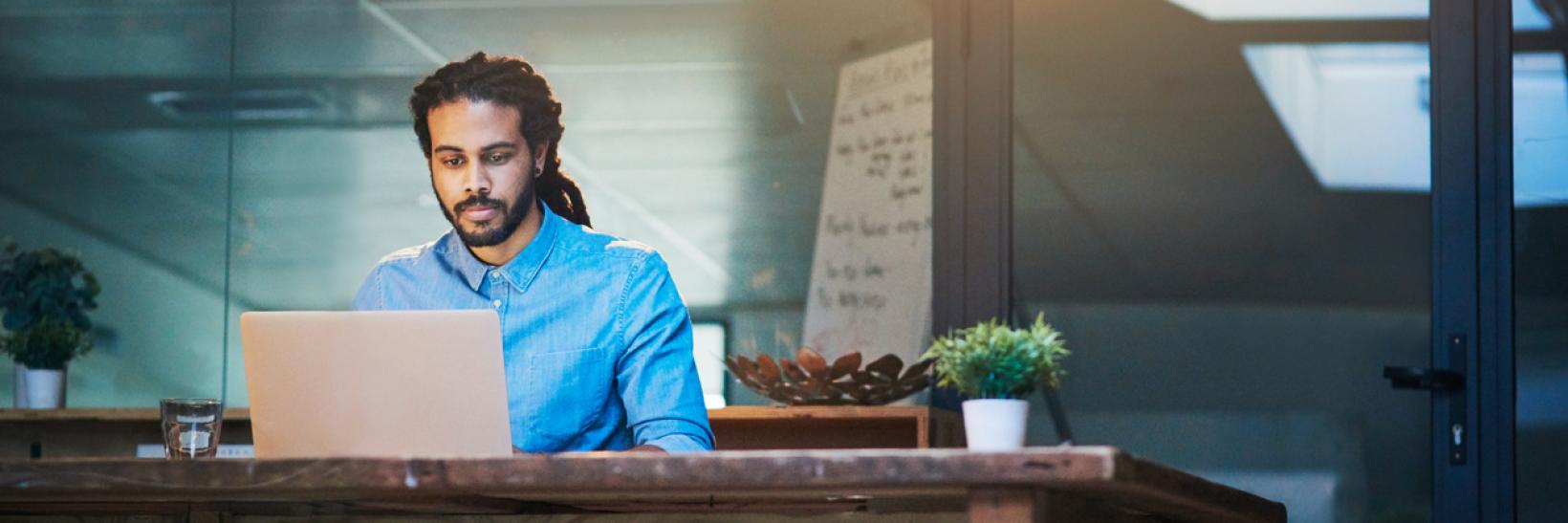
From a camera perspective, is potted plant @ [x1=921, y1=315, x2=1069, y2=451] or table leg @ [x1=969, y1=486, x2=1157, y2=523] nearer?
table leg @ [x1=969, y1=486, x2=1157, y2=523]

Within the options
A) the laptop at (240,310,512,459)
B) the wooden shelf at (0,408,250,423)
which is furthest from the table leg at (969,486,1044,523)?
the wooden shelf at (0,408,250,423)

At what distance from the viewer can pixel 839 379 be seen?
3.32 m

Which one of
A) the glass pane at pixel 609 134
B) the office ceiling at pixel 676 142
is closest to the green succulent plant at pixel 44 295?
the office ceiling at pixel 676 142

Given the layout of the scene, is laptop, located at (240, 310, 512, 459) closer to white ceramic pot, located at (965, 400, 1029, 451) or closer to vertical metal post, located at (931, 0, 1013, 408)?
white ceramic pot, located at (965, 400, 1029, 451)

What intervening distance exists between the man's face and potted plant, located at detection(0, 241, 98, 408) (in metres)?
1.57

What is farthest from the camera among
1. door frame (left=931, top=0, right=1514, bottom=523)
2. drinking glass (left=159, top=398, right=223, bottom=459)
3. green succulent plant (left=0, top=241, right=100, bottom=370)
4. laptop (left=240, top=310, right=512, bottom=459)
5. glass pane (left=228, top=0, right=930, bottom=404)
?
green succulent plant (left=0, top=241, right=100, bottom=370)

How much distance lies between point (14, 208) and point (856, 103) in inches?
72.6

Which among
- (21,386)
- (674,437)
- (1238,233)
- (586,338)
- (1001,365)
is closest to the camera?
(674,437)

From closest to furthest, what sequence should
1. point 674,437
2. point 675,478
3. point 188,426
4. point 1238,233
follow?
point 675,478 → point 188,426 → point 674,437 → point 1238,233

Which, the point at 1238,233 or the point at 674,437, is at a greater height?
the point at 1238,233

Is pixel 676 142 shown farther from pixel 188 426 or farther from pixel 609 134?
pixel 188 426

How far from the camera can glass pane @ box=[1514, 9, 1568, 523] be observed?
3.19 meters

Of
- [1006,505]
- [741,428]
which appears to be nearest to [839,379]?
[741,428]

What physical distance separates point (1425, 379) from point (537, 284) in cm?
165
